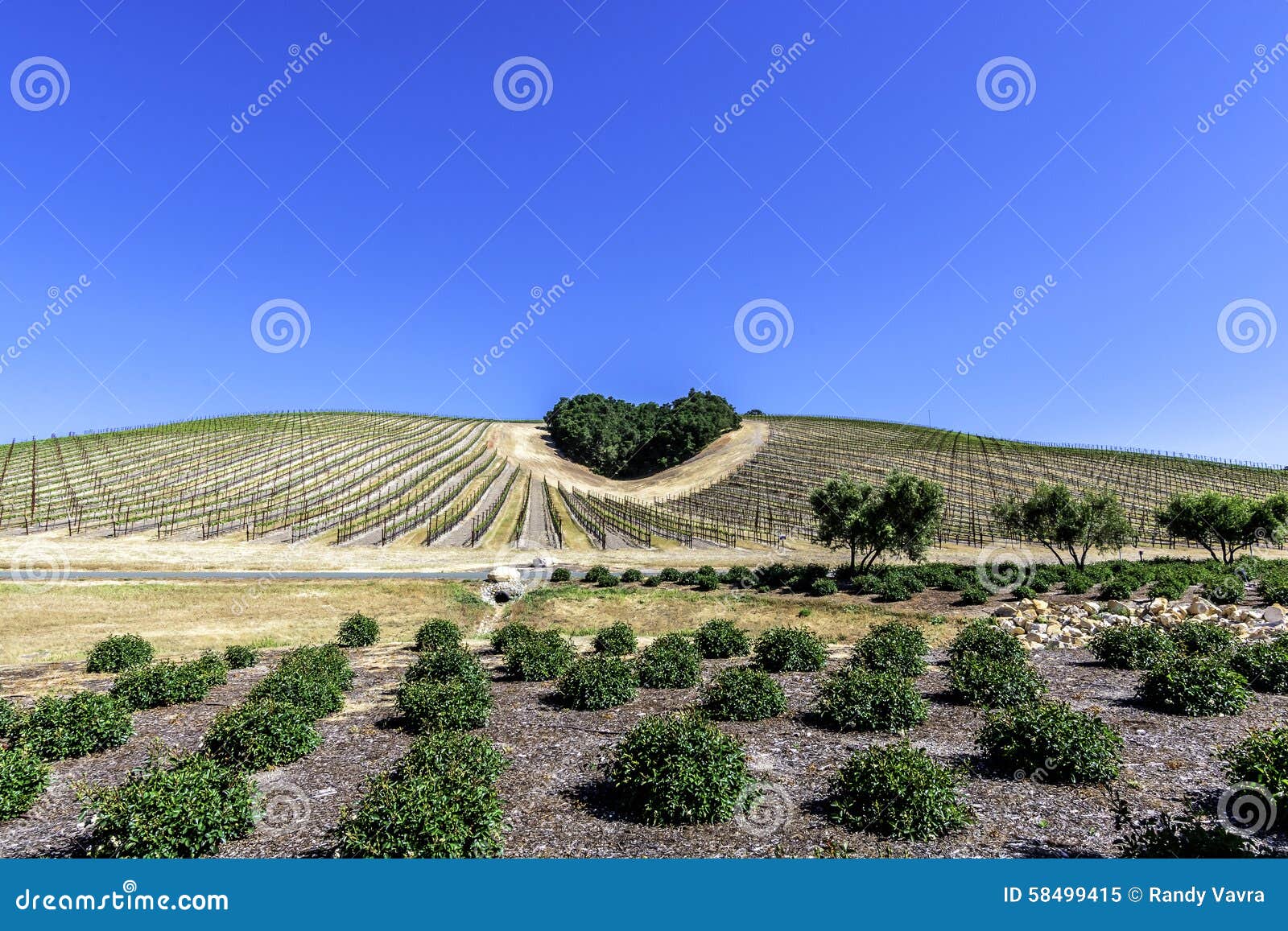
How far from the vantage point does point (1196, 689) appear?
1458cm

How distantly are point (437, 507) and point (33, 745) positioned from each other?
71.7 meters

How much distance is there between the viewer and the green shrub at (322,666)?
17719 millimetres

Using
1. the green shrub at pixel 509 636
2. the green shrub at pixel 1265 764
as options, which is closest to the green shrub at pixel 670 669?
the green shrub at pixel 509 636

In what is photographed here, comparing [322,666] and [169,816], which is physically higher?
[169,816]

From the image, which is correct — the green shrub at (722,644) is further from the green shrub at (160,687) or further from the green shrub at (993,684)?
the green shrub at (160,687)

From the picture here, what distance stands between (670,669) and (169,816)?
12428 millimetres

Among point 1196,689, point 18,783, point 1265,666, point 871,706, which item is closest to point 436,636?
point 18,783

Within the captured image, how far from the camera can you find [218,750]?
1277cm

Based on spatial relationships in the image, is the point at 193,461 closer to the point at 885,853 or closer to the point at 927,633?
the point at 927,633

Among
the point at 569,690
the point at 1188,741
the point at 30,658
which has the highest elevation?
the point at 1188,741

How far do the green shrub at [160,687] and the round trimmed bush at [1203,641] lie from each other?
2994 cm

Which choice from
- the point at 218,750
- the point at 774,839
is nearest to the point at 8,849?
the point at 218,750

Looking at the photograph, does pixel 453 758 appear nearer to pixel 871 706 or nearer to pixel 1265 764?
pixel 871 706

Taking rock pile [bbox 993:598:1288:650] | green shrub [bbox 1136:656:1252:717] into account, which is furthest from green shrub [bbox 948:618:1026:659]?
rock pile [bbox 993:598:1288:650]
